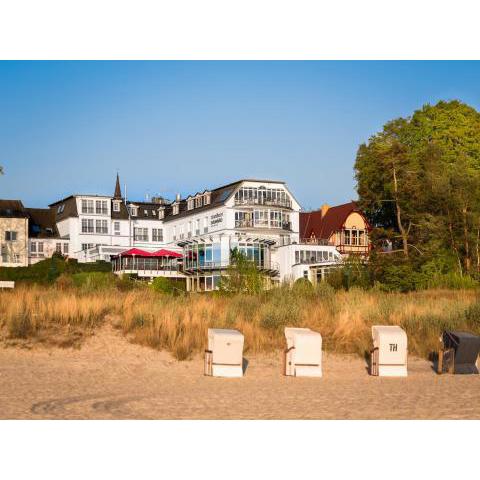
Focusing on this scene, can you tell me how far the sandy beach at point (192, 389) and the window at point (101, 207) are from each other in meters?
49.3

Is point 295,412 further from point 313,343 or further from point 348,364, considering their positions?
point 348,364

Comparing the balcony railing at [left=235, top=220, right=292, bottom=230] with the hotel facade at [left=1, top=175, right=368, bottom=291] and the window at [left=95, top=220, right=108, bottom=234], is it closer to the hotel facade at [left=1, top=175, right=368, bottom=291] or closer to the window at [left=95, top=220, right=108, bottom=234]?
the hotel facade at [left=1, top=175, right=368, bottom=291]

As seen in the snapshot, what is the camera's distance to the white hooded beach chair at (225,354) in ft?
51.2

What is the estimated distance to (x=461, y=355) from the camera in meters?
17.0

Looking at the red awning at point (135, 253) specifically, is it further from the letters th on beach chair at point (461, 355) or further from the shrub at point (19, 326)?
the letters th on beach chair at point (461, 355)

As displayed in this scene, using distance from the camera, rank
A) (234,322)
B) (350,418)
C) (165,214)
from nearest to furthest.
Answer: (350,418), (234,322), (165,214)

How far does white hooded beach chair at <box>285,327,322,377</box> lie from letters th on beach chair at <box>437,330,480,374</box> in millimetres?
2868

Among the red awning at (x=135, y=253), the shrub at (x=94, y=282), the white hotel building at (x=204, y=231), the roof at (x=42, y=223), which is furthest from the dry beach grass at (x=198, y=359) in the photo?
the roof at (x=42, y=223)

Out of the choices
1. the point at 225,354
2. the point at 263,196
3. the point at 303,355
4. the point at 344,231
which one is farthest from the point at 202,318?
the point at 344,231

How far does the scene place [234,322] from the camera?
19969 mm
